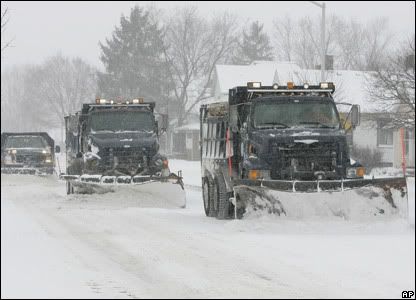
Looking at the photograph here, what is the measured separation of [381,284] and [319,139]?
5547mm

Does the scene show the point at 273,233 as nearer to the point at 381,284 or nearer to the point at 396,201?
the point at 396,201

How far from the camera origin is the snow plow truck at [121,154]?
57.9 ft

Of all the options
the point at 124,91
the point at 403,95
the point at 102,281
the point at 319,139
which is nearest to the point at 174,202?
the point at 319,139

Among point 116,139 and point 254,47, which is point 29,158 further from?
point 254,47

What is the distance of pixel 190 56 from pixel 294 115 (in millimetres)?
57368

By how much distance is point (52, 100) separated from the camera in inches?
3509

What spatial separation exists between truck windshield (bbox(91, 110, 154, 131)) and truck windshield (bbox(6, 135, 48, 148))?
27.8 feet

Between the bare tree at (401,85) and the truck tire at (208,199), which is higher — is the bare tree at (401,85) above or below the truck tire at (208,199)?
above

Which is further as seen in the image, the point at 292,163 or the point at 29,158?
the point at 29,158

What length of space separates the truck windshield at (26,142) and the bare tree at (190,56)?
1617 inches

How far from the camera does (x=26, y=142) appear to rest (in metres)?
27.6

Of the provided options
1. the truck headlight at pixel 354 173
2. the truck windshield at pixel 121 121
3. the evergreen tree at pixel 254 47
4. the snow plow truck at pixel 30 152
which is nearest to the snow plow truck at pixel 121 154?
the truck windshield at pixel 121 121

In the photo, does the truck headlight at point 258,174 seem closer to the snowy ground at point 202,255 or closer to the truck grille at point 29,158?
the snowy ground at point 202,255

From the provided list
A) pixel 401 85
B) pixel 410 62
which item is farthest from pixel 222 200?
pixel 410 62
